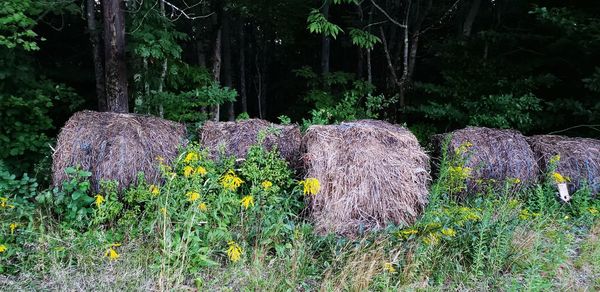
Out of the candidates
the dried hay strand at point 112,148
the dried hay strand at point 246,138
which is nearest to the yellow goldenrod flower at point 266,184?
the dried hay strand at point 246,138

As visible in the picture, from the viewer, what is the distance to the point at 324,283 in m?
2.65

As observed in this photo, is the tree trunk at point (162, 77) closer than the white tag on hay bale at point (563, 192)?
No

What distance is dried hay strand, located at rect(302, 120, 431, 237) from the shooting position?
132 inches

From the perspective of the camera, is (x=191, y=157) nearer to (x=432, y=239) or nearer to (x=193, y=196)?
(x=193, y=196)

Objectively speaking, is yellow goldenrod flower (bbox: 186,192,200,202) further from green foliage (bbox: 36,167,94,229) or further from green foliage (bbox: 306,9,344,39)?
green foliage (bbox: 306,9,344,39)

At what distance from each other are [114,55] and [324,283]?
4.03 meters

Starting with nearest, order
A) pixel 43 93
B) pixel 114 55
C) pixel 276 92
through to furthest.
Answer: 1. pixel 114 55
2. pixel 43 93
3. pixel 276 92

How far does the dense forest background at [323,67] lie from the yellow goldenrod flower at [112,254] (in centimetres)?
209

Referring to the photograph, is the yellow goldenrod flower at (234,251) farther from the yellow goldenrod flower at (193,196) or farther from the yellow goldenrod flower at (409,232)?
the yellow goldenrod flower at (409,232)

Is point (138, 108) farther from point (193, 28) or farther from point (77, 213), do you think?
point (193, 28)

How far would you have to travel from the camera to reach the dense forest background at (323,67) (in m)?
5.05

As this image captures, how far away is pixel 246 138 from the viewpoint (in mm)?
4055

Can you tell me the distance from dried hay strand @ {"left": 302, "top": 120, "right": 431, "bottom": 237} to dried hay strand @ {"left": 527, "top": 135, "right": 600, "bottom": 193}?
5.74 ft

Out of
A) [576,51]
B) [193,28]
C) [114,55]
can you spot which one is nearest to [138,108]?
[114,55]
